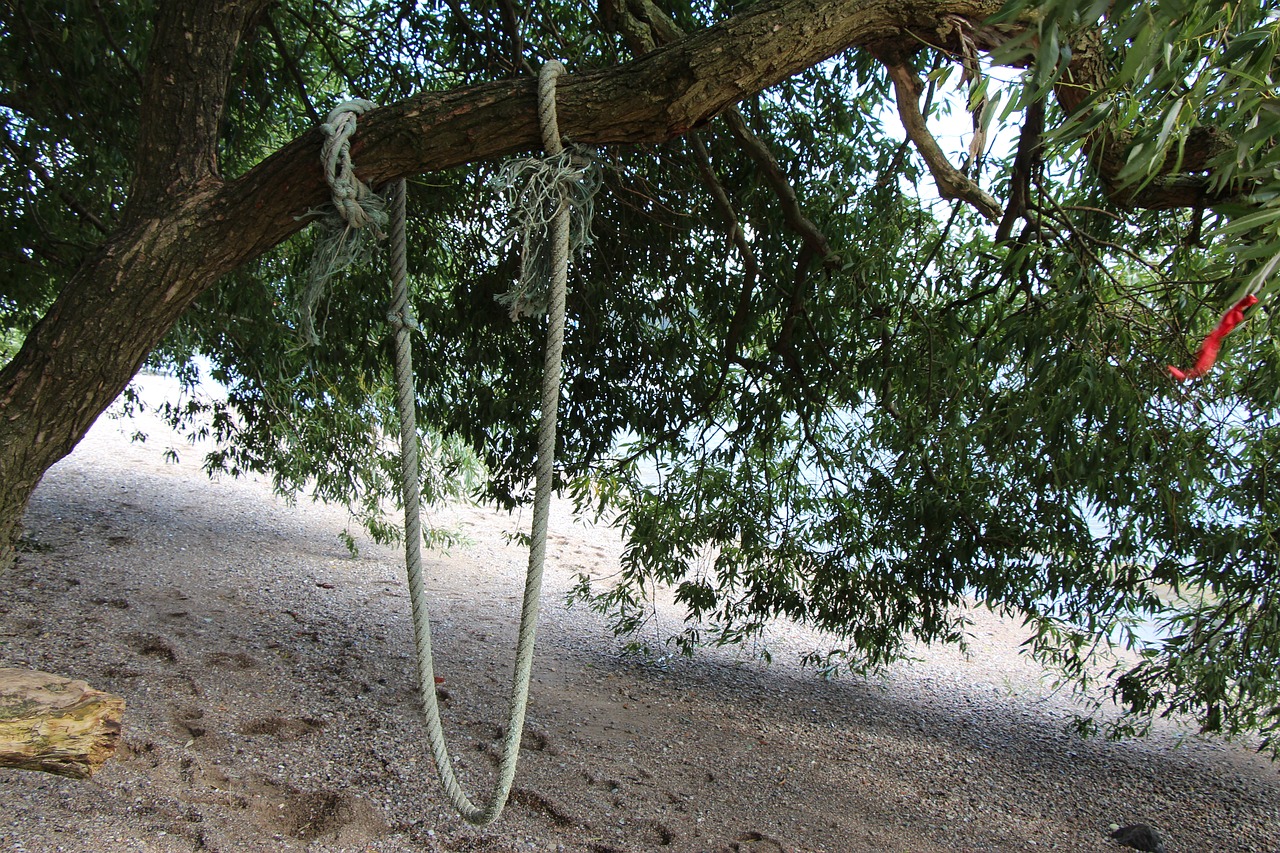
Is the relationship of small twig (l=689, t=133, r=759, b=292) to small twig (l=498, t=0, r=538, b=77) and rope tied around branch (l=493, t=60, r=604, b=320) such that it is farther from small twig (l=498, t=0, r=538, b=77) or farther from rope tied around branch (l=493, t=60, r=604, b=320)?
rope tied around branch (l=493, t=60, r=604, b=320)

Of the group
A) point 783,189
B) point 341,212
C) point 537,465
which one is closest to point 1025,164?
point 783,189

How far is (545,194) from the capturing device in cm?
149

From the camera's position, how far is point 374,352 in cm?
342

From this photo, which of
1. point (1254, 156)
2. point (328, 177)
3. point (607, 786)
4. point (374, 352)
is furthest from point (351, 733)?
point (1254, 156)

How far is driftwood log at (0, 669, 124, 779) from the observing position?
1.26m

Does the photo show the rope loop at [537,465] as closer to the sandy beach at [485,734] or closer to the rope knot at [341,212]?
the rope knot at [341,212]

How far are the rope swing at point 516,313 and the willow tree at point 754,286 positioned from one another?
62 millimetres

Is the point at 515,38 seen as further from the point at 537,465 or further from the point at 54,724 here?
the point at 54,724

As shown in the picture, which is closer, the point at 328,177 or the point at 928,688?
the point at 328,177

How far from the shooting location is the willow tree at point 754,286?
1.57 meters

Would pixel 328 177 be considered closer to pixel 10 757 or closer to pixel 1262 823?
pixel 10 757

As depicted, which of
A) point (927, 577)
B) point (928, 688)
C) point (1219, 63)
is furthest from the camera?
point (928, 688)

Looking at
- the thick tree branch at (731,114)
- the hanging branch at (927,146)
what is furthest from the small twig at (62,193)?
the hanging branch at (927,146)

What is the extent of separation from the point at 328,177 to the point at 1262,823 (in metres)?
4.08
